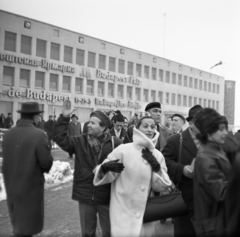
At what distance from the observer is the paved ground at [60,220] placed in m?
5.05

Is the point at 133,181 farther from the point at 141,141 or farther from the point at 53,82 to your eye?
the point at 53,82

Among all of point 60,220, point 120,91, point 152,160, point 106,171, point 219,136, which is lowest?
point 60,220

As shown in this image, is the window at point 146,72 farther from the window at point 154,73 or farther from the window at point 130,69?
the window at point 130,69

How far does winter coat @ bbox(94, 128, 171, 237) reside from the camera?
3461mm

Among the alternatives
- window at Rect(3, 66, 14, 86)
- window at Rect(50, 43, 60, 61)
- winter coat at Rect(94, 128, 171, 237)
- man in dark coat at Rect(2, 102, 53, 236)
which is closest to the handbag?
winter coat at Rect(94, 128, 171, 237)

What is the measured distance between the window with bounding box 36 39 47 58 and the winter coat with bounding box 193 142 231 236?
32993mm

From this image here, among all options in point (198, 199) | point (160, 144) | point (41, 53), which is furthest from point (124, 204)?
point (41, 53)

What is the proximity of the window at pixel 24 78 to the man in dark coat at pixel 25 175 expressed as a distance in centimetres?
3024

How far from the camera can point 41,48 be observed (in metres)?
33.9

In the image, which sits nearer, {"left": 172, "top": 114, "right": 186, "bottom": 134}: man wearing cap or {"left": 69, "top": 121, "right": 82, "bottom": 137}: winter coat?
{"left": 172, "top": 114, "right": 186, "bottom": 134}: man wearing cap

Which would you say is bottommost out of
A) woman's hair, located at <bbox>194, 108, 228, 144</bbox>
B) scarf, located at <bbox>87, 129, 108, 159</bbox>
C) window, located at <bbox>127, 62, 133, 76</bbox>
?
scarf, located at <bbox>87, 129, 108, 159</bbox>

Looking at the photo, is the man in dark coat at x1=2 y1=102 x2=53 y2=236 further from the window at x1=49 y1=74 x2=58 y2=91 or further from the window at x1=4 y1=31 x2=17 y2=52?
the window at x1=49 y1=74 x2=58 y2=91

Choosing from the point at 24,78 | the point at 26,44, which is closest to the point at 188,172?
the point at 24,78

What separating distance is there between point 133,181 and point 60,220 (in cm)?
269
